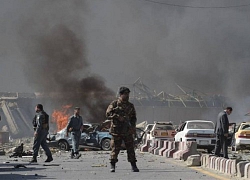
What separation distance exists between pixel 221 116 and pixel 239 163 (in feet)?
17.6

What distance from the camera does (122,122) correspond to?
42.4 ft

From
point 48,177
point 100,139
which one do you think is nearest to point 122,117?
point 48,177

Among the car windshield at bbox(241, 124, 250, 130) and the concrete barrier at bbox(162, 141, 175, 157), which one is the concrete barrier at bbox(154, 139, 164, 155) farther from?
the car windshield at bbox(241, 124, 250, 130)

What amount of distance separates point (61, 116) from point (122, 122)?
54205mm

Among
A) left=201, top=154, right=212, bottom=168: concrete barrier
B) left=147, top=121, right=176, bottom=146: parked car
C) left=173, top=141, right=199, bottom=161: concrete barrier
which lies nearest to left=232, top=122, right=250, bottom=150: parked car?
left=147, top=121, right=176, bottom=146: parked car

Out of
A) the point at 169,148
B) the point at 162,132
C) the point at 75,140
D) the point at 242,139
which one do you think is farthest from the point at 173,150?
the point at 162,132

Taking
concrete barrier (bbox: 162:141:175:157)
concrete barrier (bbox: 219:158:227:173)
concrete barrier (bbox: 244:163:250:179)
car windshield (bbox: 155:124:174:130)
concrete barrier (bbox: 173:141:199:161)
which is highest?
car windshield (bbox: 155:124:174:130)

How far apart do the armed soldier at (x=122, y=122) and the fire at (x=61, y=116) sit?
52265mm

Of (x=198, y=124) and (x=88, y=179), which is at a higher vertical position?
(x=198, y=124)

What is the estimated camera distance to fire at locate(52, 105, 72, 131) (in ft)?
215

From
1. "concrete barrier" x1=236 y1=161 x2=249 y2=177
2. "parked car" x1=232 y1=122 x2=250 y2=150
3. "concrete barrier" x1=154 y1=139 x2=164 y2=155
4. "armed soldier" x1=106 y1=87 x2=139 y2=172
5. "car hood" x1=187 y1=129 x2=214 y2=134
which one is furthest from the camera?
"parked car" x1=232 y1=122 x2=250 y2=150

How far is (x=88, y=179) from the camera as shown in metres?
11.1

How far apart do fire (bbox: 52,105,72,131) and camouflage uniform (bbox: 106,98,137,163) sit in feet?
171

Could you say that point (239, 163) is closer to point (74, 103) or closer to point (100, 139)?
point (100, 139)
